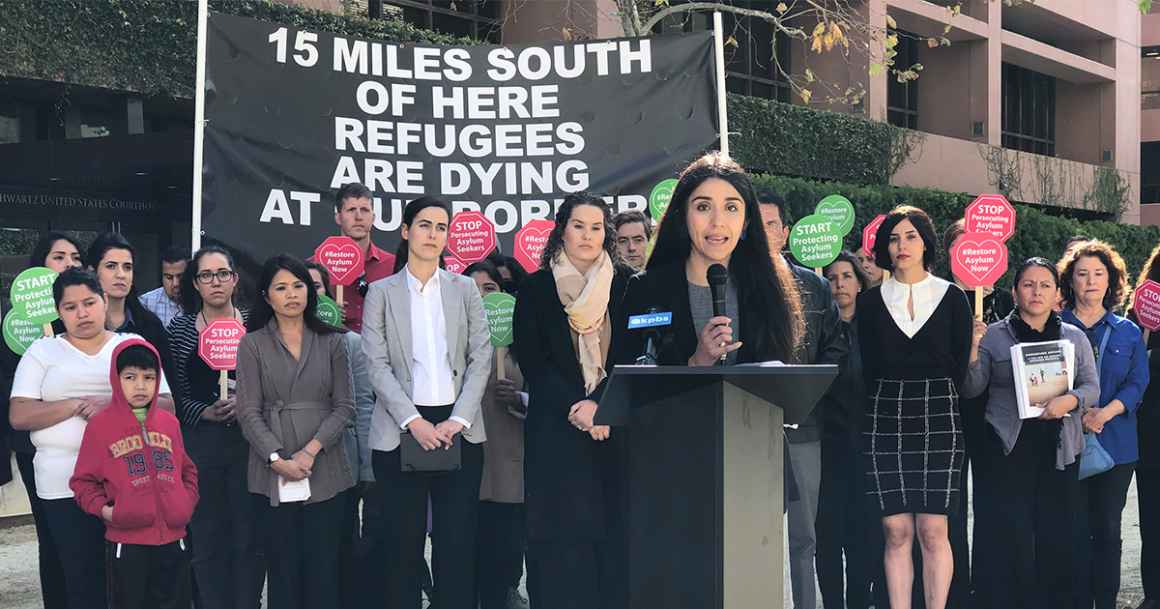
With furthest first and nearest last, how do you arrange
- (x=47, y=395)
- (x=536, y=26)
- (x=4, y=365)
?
(x=536, y=26)
(x=4, y=365)
(x=47, y=395)

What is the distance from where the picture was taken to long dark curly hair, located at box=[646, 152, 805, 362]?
407cm

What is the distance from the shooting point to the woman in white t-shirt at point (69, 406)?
18.9ft

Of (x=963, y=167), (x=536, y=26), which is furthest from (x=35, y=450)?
(x=963, y=167)

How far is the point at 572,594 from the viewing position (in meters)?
5.39

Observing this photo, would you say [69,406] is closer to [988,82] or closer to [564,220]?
[564,220]

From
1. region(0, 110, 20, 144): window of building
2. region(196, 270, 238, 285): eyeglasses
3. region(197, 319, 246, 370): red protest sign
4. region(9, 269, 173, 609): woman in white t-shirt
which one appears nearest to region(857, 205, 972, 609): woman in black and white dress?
region(197, 319, 246, 370): red protest sign

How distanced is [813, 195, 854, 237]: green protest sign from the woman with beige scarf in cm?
289

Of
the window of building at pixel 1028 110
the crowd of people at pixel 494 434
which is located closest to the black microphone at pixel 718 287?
the crowd of people at pixel 494 434

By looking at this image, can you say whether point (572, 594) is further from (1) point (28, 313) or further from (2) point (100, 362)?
(1) point (28, 313)

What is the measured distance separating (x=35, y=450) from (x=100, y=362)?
0.61m

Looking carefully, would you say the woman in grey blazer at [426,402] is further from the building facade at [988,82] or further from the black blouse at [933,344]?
the building facade at [988,82]

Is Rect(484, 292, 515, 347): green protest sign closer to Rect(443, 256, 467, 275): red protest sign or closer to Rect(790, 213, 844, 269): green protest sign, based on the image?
Rect(443, 256, 467, 275): red protest sign

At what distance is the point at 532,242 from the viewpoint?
23.2ft

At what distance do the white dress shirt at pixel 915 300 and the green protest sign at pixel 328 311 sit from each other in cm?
266
